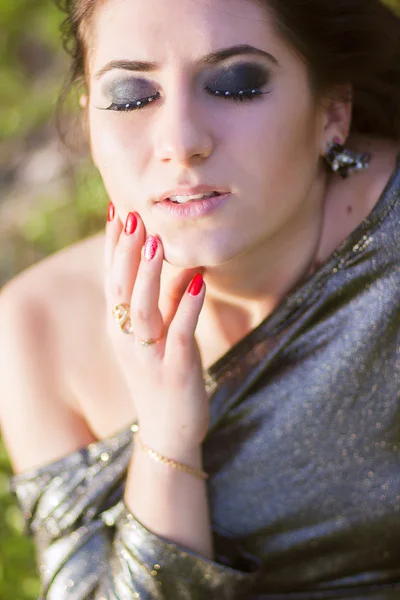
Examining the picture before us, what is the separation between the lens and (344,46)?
205cm

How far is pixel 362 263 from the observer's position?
2031 millimetres

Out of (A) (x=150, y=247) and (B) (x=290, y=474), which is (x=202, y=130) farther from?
(B) (x=290, y=474)

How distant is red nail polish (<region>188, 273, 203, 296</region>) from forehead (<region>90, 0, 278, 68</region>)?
0.48 meters

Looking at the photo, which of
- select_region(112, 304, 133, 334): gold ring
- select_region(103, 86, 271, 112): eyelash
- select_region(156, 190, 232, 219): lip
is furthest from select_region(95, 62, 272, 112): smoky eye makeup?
select_region(112, 304, 133, 334): gold ring

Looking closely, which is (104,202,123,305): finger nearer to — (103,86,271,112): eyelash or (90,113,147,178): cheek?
(90,113,147,178): cheek

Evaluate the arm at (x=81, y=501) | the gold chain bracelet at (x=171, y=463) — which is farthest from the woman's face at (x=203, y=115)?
the arm at (x=81, y=501)

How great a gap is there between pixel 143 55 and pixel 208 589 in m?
1.24

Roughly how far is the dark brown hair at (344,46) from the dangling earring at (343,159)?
0.15 metres

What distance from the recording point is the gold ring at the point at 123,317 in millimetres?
2104

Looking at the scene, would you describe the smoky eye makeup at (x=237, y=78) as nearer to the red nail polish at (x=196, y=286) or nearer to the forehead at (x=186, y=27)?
the forehead at (x=186, y=27)

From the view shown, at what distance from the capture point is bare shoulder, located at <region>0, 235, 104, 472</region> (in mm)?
2330

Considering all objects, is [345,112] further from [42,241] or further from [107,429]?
[42,241]

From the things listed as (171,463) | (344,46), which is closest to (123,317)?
(171,463)

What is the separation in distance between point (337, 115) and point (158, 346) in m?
0.71
